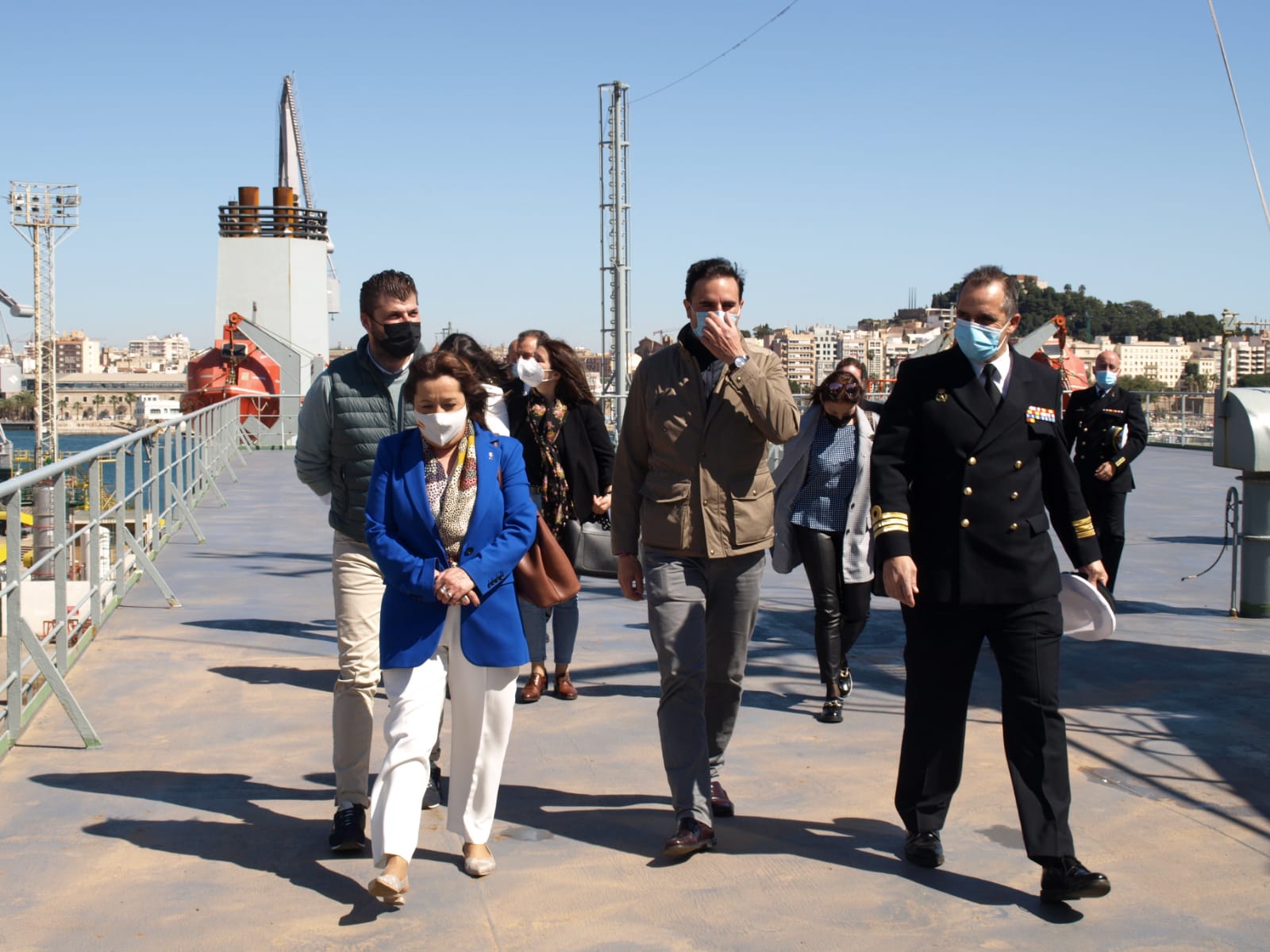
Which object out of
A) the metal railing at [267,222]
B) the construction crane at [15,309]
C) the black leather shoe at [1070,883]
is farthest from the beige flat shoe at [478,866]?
the construction crane at [15,309]

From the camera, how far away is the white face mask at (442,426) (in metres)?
3.99

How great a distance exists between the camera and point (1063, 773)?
12.7 feet

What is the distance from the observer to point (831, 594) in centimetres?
609

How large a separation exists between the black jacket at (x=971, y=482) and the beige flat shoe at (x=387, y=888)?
5.74 feet

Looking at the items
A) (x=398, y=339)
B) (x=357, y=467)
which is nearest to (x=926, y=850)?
(x=357, y=467)

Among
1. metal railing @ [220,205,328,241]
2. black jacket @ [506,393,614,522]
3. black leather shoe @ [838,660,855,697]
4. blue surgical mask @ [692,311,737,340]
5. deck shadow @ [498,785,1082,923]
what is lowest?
deck shadow @ [498,785,1082,923]

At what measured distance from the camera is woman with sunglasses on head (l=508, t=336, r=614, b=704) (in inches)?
247

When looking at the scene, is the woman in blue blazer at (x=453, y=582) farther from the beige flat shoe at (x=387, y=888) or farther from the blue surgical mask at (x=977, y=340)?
the blue surgical mask at (x=977, y=340)

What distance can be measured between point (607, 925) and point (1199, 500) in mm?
15020

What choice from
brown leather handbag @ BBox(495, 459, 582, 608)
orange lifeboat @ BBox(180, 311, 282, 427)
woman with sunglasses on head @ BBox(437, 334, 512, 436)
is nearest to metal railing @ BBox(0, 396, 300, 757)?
woman with sunglasses on head @ BBox(437, 334, 512, 436)

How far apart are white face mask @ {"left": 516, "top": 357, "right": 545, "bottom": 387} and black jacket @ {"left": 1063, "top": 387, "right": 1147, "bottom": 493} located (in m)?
3.95

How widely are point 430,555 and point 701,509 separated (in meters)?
0.92

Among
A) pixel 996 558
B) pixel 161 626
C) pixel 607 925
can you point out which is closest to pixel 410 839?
pixel 607 925

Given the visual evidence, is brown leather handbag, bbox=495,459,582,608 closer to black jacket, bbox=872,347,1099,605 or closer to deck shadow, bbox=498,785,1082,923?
deck shadow, bbox=498,785,1082,923
